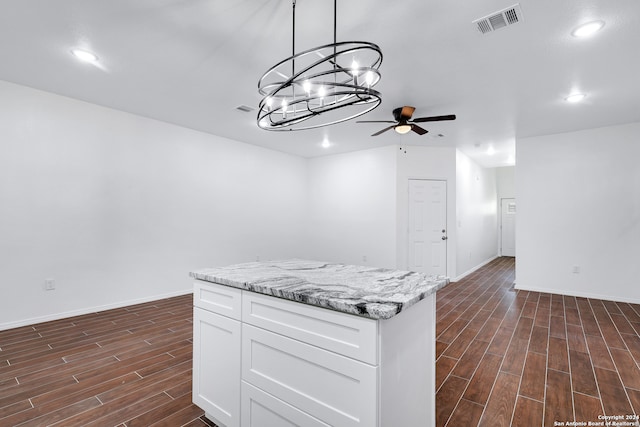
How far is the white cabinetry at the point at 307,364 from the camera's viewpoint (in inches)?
45.6

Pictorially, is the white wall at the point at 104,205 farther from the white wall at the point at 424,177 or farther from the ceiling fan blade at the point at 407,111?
the ceiling fan blade at the point at 407,111

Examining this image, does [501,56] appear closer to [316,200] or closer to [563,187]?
[563,187]

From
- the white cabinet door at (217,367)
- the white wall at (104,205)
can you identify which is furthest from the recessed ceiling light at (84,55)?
the white cabinet door at (217,367)

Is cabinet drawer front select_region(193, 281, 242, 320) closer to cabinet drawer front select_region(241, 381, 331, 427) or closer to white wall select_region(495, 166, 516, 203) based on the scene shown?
cabinet drawer front select_region(241, 381, 331, 427)

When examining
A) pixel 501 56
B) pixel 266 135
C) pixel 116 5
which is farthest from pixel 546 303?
pixel 116 5

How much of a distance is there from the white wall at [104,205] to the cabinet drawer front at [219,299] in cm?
283

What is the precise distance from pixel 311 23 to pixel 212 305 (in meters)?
2.05

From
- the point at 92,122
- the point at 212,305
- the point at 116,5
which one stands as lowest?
the point at 212,305

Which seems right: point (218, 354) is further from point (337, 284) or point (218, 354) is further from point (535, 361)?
point (535, 361)

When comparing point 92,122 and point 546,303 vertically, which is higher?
point 92,122

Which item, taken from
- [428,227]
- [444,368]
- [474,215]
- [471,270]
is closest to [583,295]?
[471,270]

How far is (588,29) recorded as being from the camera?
2195 millimetres

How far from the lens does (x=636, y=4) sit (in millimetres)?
1941

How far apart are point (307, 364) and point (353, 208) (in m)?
5.04
